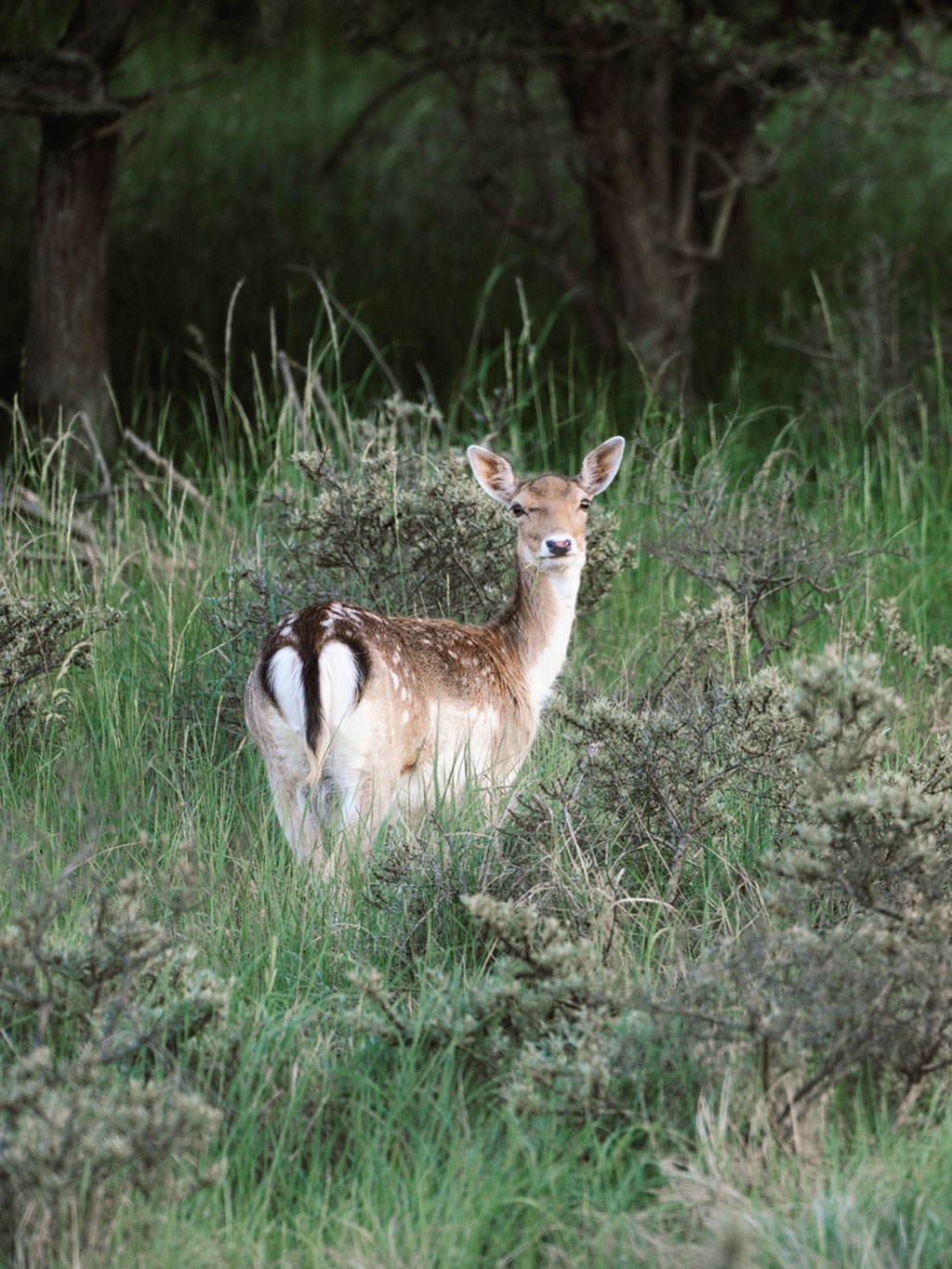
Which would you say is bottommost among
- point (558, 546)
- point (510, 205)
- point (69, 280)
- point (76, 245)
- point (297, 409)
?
point (558, 546)

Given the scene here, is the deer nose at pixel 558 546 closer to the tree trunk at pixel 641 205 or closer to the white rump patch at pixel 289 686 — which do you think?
the white rump patch at pixel 289 686

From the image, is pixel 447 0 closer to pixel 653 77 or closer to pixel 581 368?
pixel 653 77

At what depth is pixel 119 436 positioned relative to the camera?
7.35 metres

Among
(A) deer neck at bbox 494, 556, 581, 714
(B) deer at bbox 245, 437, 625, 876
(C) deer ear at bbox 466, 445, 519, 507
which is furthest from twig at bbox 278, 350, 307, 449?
(A) deer neck at bbox 494, 556, 581, 714

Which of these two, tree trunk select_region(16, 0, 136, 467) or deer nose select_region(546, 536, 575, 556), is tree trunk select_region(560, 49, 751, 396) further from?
deer nose select_region(546, 536, 575, 556)

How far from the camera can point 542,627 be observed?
192 inches

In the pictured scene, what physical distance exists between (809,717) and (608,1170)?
3.17 feet

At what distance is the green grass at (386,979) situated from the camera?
8.44 feet

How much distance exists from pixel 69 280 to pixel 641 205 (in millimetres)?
2943

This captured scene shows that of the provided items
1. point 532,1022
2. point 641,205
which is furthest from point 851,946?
point 641,205

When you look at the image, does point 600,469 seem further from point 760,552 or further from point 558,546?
point 760,552

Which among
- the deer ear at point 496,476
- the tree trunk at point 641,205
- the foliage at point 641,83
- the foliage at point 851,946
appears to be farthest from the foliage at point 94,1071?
the tree trunk at point 641,205

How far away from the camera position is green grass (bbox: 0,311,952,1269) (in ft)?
8.44

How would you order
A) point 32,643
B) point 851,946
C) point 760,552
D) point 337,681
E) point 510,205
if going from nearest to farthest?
point 851,946
point 337,681
point 32,643
point 760,552
point 510,205
